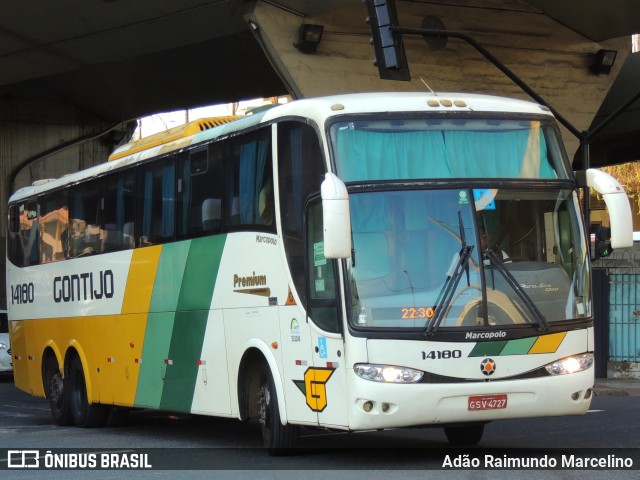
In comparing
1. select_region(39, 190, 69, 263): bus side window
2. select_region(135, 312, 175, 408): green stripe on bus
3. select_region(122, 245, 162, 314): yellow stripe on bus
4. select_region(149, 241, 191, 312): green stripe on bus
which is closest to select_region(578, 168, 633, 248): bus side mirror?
select_region(149, 241, 191, 312): green stripe on bus

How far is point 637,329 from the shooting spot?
76.2ft

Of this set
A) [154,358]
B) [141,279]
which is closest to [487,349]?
[154,358]

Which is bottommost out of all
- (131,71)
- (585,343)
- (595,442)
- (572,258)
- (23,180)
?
(595,442)

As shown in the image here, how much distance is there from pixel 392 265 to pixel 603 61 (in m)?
18.3

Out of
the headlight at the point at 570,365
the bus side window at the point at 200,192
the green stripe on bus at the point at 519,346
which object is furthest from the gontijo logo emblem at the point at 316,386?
the bus side window at the point at 200,192

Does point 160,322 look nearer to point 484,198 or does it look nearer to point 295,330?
point 295,330

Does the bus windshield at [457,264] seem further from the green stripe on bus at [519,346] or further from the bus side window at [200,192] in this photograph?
the bus side window at [200,192]

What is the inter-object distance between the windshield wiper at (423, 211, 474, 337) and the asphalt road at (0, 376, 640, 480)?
→ 1.23 meters

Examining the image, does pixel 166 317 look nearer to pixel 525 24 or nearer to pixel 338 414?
pixel 338 414

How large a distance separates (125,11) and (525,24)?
853 cm

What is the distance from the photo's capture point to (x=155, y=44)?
26.9 m

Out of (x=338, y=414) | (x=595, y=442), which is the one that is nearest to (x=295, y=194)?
(x=338, y=414)

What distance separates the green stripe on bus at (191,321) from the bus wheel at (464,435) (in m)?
2.89

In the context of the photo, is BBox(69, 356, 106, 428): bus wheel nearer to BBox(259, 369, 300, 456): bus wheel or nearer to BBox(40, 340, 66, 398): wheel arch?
BBox(40, 340, 66, 398): wheel arch
